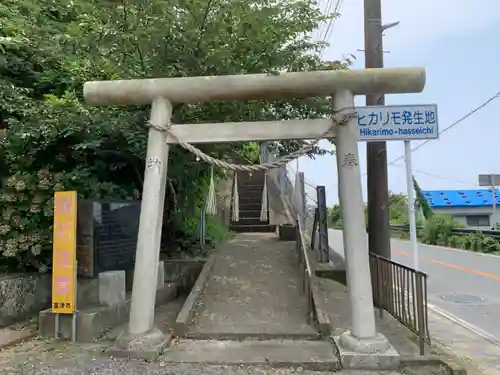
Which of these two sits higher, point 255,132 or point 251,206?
point 255,132

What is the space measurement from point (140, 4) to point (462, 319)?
7.43 m

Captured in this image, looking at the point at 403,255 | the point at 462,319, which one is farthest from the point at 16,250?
the point at 403,255

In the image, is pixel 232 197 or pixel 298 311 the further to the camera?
pixel 232 197

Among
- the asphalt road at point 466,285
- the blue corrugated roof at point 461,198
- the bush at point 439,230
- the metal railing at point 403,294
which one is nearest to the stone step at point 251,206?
the asphalt road at point 466,285

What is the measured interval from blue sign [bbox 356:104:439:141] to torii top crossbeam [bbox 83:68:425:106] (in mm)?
232

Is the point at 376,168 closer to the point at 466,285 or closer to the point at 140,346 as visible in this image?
the point at 140,346

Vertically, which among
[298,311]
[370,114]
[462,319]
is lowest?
[462,319]

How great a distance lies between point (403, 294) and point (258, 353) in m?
1.93

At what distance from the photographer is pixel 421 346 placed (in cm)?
466

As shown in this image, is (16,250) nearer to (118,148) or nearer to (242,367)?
(118,148)

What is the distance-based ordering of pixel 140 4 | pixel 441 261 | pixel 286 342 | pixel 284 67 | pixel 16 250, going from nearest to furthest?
pixel 286 342
pixel 140 4
pixel 16 250
pixel 284 67
pixel 441 261

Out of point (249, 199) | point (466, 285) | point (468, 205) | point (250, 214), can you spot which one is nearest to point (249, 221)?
point (250, 214)

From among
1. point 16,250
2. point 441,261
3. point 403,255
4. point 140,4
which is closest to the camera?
point 140,4

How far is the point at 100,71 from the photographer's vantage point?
7508 millimetres
